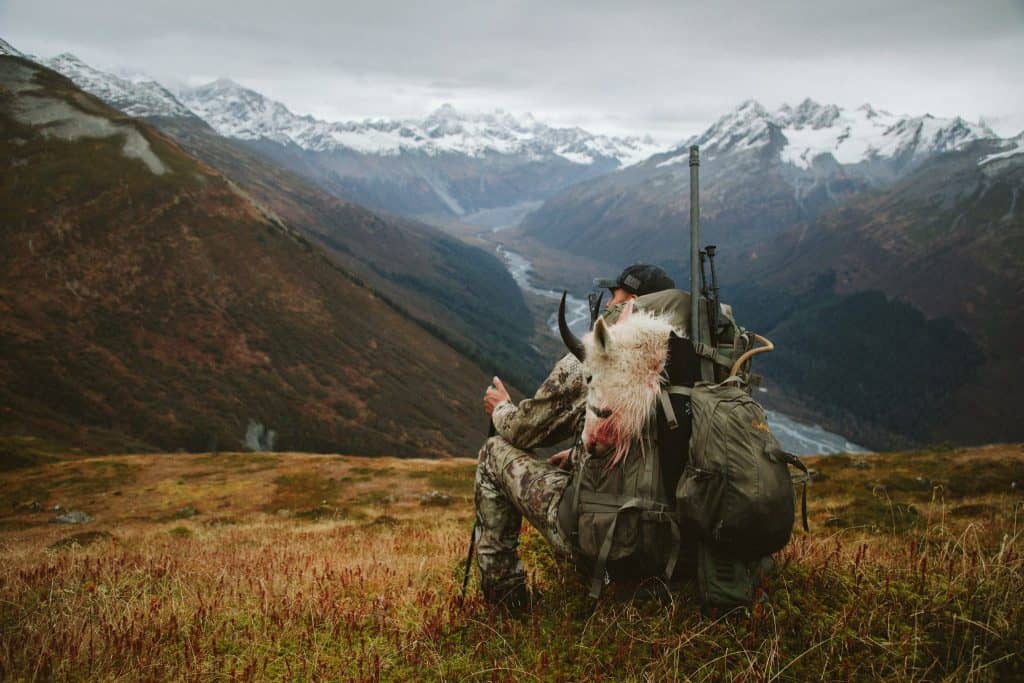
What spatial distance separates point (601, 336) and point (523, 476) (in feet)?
5.37

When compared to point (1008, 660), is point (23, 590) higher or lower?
lower

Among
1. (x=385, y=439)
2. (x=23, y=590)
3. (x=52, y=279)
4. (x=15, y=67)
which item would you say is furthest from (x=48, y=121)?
(x=23, y=590)

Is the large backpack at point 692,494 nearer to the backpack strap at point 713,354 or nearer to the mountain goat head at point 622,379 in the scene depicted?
the backpack strap at point 713,354

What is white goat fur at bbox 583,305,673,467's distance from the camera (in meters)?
4.38

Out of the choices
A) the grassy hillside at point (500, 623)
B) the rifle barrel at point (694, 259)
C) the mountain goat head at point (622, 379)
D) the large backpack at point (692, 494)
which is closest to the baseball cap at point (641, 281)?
the rifle barrel at point (694, 259)

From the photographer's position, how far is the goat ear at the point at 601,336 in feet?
13.9

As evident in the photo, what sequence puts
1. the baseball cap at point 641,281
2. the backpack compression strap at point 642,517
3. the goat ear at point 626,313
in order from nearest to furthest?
the backpack compression strap at point 642,517
the goat ear at point 626,313
the baseball cap at point 641,281

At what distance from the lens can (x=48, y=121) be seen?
136m

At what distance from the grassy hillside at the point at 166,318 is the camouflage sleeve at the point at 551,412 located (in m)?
91.3

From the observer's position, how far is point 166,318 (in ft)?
354

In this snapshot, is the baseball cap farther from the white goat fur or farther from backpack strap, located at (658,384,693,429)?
backpack strap, located at (658,384,693,429)

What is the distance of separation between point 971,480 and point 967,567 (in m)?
26.6

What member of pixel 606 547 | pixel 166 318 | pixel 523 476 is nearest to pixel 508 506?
pixel 523 476

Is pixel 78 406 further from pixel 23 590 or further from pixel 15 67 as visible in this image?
pixel 15 67
